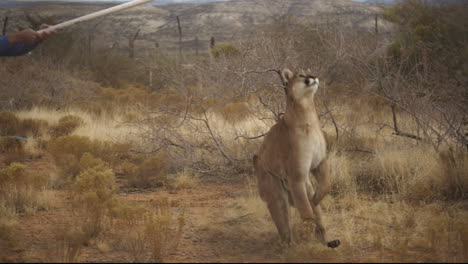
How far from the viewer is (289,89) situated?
424 centimetres

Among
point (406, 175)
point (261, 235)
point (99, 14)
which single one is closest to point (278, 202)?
point (261, 235)

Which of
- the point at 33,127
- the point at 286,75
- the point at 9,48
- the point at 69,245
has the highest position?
the point at 9,48

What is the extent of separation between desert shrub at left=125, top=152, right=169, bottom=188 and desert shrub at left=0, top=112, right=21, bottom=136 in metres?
6.06

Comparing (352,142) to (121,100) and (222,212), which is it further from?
(121,100)

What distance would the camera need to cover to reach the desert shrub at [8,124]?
44.1 ft

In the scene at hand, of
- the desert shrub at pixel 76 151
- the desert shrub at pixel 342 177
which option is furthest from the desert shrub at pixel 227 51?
the desert shrub at pixel 342 177

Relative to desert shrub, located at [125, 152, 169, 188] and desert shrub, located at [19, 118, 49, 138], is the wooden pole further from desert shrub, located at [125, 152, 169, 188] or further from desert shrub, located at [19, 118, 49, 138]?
desert shrub, located at [19, 118, 49, 138]

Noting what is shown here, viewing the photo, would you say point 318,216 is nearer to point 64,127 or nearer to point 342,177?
point 342,177

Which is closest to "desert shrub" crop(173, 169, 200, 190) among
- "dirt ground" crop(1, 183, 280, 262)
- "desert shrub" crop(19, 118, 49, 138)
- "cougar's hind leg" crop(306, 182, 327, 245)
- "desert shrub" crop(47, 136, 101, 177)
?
"dirt ground" crop(1, 183, 280, 262)

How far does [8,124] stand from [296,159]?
11.8 m

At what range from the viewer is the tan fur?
13.4 feet

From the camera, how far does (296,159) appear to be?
4059 mm

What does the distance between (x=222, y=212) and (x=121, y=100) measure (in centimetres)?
1490

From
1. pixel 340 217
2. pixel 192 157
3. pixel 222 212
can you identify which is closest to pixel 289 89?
pixel 340 217
